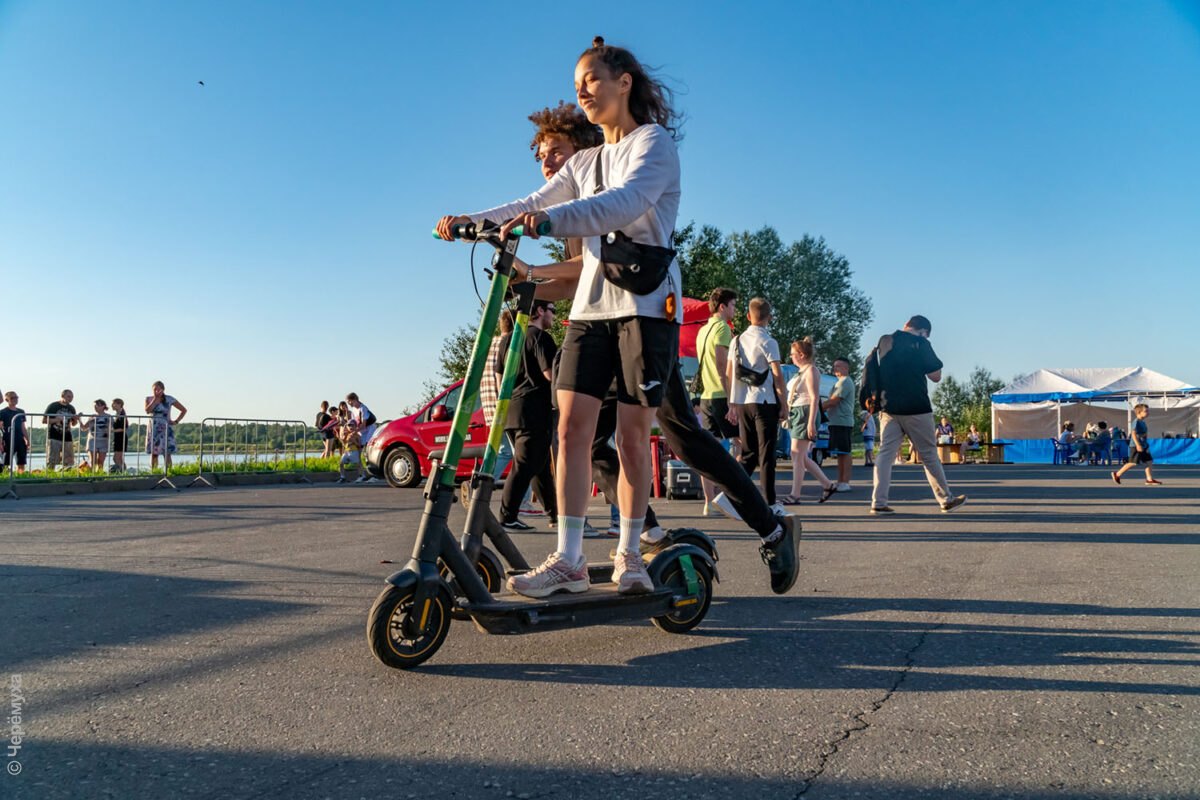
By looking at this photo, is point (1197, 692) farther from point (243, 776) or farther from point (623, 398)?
point (243, 776)

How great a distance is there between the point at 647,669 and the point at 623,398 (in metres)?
1.02

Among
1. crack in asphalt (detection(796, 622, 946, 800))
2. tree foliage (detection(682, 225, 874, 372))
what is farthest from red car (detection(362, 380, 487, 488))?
tree foliage (detection(682, 225, 874, 372))

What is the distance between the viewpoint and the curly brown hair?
4.84 m

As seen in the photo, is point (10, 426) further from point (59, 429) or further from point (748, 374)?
point (748, 374)

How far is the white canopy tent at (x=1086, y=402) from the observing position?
3594 cm

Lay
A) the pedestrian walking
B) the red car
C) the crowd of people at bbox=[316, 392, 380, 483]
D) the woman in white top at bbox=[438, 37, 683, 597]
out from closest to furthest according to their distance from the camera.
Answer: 1. the woman in white top at bbox=[438, 37, 683, 597]
2. the pedestrian walking
3. the red car
4. the crowd of people at bbox=[316, 392, 380, 483]

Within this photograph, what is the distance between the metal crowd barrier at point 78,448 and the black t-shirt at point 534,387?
486 inches

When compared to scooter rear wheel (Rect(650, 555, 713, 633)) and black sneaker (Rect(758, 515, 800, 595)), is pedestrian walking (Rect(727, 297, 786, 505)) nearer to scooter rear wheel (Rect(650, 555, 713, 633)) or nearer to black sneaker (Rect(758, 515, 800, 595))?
black sneaker (Rect(758, 515, 800, 595))

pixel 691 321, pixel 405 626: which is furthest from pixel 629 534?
pixel 691 321

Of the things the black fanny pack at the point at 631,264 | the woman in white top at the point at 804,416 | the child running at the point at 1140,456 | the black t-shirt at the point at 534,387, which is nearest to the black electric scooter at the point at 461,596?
the black fanny pack at the point at 631,264

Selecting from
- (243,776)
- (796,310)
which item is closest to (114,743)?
(243,776)

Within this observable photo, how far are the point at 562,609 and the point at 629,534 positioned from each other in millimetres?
533

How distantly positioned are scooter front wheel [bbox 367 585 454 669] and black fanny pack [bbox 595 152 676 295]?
1.28 metres

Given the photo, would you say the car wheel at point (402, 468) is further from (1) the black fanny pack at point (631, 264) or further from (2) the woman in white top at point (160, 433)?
(1) the black fanny pack at point (631, 264)
